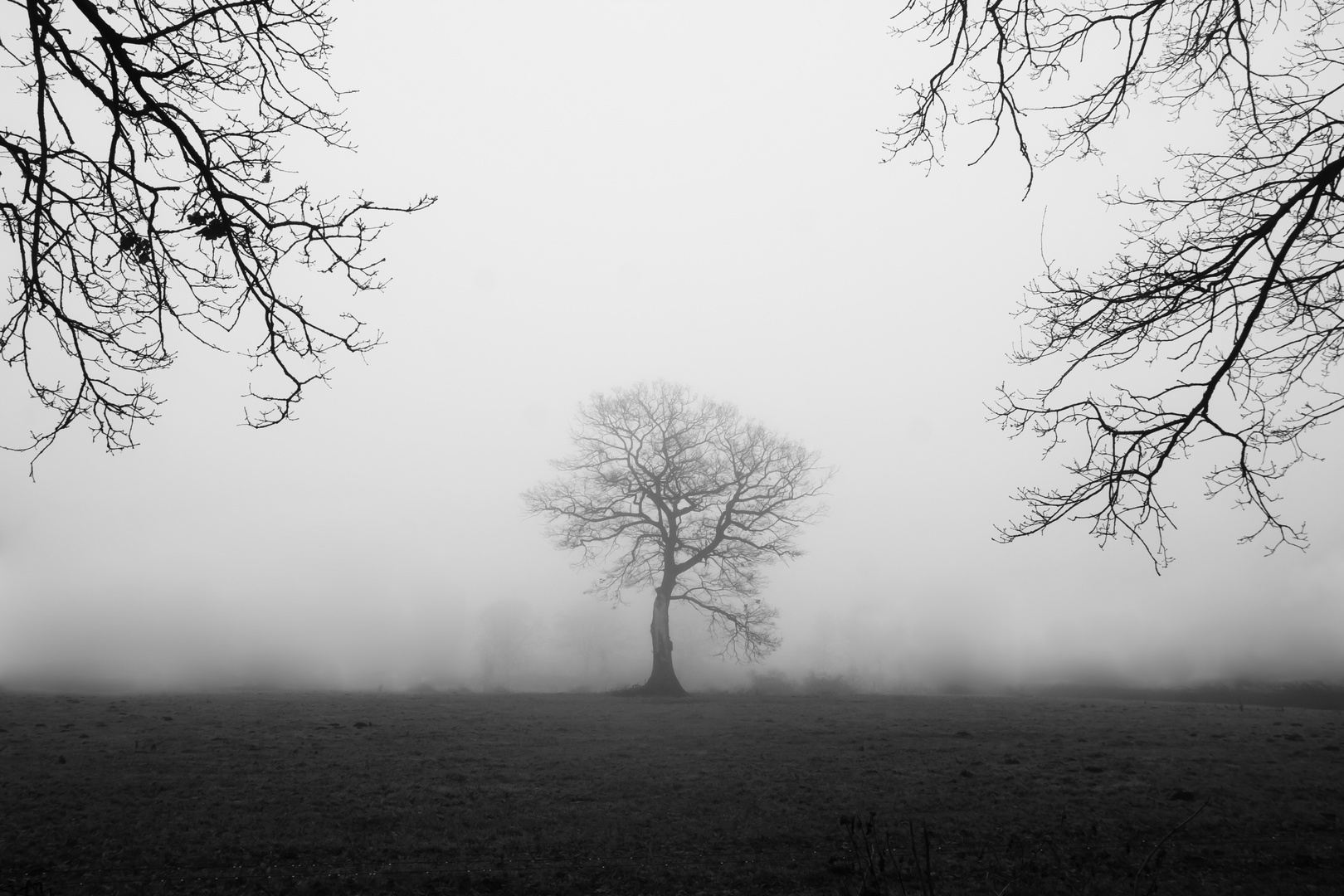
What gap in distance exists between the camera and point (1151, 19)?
200 inches

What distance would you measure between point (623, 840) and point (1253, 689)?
25.8 meters

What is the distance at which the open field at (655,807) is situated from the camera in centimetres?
634

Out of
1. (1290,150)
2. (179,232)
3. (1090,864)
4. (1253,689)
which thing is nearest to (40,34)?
(179,232)

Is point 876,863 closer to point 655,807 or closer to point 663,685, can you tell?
point 655,807

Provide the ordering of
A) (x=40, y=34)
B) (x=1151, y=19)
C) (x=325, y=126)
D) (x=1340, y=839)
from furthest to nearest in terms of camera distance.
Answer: (x=1340, y=839) → (x=325, y=126) → (x=1151, y=19) → (x=40, y=34)

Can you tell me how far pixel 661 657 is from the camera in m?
Result: 25.9

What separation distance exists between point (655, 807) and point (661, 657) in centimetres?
1777

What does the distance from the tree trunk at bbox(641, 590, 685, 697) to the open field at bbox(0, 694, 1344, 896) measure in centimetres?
1117

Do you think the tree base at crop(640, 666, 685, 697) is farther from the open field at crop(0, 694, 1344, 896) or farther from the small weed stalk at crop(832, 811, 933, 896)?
the small weed stalk at crop(832, 811, 933, 896)

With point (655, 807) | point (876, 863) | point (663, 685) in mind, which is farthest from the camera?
point (663, 685)

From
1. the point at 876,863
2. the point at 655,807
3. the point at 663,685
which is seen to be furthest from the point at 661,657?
the point at 876,863

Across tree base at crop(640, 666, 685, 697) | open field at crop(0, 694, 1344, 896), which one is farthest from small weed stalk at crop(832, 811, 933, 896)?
tree base at crop(640, 666, 685, 697)

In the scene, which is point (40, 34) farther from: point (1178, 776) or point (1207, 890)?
point (1178, 776)

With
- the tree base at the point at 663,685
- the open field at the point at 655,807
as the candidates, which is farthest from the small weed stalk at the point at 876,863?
the tree base at the point at 663,685
